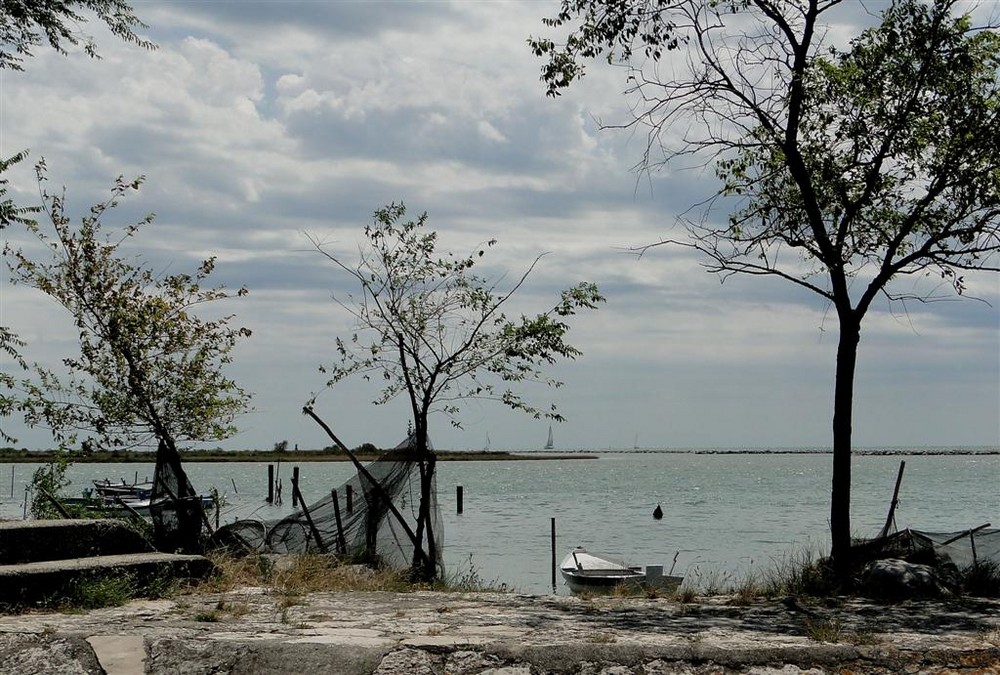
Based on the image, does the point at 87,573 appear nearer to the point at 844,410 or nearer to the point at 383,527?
the point at 383,527

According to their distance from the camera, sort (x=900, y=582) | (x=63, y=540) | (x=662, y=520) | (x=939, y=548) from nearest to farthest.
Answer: (x=63, y=540) → (x=900, y=582) → (x=939, y=548) → (x=662, y=520)

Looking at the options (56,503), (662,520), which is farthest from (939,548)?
(662,520)

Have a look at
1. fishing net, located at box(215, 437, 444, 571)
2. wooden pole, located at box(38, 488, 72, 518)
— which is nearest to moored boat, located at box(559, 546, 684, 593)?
fishing net, located at box(215, 437, 444, 571)

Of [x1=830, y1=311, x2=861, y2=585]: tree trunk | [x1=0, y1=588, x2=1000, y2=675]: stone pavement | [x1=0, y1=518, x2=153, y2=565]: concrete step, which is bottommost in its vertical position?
[x1=0, y1=588, x2=1000, y2=675]: stone pavement

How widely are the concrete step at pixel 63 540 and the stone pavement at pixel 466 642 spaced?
1277 millimetres

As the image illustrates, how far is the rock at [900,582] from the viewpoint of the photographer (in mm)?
12062

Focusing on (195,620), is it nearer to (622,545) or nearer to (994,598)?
(994,598)

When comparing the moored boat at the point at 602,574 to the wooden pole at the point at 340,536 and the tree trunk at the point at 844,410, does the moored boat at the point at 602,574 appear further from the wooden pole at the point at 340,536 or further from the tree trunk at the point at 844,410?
the tree trunk at the point at 844,410

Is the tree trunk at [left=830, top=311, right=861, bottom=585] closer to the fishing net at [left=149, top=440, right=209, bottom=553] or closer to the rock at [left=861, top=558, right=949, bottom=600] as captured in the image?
the rock at [left=861, top=558, right=949, bottom=600]

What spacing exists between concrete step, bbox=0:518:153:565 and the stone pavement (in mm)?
1277

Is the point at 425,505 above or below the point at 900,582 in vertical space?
above

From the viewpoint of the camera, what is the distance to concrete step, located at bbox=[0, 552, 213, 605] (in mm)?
9281

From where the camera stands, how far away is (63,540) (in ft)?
35.3

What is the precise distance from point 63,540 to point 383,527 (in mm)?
6107
